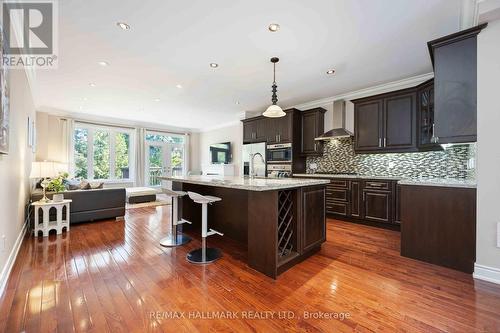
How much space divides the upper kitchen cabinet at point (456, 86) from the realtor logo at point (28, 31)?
4.01m

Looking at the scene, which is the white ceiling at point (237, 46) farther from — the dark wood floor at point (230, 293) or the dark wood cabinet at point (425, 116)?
the dark wood floor at point (230, 293)

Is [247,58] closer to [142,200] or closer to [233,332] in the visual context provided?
[233,332]

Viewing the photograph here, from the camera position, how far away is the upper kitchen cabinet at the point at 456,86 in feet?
6.96

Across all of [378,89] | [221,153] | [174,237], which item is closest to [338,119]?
[378,89]

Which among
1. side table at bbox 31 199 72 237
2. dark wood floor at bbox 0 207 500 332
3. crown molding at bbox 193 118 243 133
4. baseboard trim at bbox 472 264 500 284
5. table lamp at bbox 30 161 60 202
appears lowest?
dark wood floor at bbox 0 207 500 332

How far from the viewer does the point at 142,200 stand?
5.93m

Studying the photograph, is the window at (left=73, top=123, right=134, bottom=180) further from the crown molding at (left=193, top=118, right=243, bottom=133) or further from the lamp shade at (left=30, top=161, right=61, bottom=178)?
the lamp shade at (left=30, top=161, right=61, bottom=178)

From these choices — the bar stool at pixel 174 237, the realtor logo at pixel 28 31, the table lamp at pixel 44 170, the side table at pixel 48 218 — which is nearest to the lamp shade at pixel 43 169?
the table lamp at pixel 44 170

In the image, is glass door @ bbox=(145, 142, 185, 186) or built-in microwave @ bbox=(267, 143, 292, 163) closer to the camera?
built-in microwave @ bbox=(267, 143, 292, 163)

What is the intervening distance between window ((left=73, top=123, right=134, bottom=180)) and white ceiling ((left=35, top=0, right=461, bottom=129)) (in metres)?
1.92

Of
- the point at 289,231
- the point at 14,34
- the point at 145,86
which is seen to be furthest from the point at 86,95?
the point at 289,231

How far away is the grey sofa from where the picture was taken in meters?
3.72

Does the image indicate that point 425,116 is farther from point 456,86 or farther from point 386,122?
point 456,86

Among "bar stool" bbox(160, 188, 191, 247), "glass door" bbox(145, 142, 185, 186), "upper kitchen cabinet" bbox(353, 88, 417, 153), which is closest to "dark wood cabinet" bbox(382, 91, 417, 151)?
"upper kitchen cabinet" bbox(353, 88, 417, 153)
